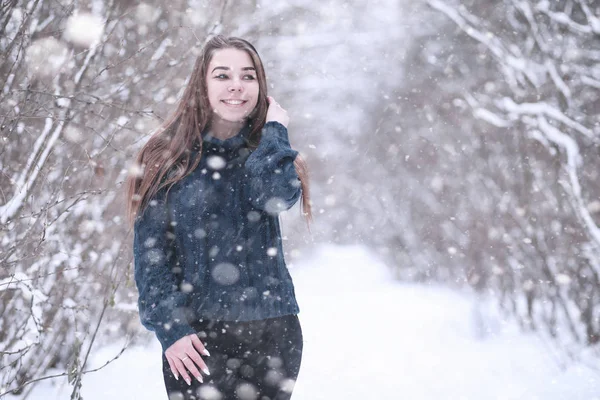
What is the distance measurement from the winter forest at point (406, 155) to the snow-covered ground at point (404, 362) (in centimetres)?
9

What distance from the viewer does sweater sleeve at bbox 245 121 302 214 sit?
1.97 metres

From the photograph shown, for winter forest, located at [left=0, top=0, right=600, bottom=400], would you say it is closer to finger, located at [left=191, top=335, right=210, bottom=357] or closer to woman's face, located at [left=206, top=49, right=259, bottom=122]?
woman's face, located at [left=206, top=49, right=259, bottom=122]

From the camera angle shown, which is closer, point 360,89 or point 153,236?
point 153,236

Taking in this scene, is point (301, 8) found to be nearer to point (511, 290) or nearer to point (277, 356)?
point (511, 290)

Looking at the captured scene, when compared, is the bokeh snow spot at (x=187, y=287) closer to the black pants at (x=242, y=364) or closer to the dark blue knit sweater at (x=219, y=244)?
the dark blue knit sweater at (x=219, y=244)

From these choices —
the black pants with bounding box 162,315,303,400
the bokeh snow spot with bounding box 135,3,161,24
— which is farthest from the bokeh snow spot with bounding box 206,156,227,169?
the bokeh snow spot with bounding box 135,3,161,24

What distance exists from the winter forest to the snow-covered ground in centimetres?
9

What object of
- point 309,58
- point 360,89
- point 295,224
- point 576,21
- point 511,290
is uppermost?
point 576,21

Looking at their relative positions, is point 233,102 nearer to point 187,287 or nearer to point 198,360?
point 187,287

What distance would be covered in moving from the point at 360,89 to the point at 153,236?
12492 millimetres

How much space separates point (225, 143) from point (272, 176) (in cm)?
27

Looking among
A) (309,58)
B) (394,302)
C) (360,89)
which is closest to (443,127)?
(394,302)

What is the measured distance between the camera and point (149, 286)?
1.95m

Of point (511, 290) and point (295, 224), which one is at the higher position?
point (511, 290)
